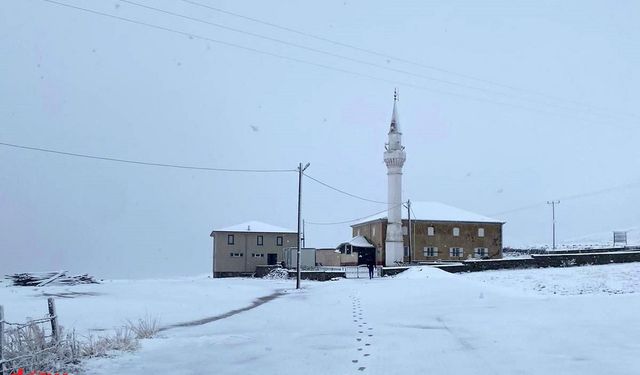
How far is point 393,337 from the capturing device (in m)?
14.6

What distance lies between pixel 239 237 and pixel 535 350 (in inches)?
2386

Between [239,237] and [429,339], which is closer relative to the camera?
[429,339]

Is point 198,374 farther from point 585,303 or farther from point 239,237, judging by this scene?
point 239,237

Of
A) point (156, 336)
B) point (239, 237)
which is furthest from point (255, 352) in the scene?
point (239, 237)

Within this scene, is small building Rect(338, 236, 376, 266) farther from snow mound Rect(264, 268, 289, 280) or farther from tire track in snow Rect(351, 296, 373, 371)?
tire track in snow Rect(351, 296, 373, 371)

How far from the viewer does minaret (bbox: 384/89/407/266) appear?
226 ft

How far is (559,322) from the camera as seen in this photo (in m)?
16.9

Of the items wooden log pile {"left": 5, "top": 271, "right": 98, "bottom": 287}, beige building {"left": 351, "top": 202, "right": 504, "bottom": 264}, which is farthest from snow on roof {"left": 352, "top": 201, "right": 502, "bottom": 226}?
wooden log pile {"left": 5, "top": 271, "right": 98, "bottom": 287}

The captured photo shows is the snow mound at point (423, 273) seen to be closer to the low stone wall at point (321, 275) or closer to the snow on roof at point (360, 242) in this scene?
the low stone wall at point (321, 275)

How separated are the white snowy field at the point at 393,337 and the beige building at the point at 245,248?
1710 inches

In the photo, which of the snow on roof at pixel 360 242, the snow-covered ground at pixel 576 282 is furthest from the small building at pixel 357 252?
the snow-covered ground at pixel 576 282

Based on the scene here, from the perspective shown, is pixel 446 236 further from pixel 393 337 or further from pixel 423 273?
pixel 393 337

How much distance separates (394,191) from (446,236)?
8190mm

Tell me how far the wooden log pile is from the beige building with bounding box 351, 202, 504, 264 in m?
33.9
